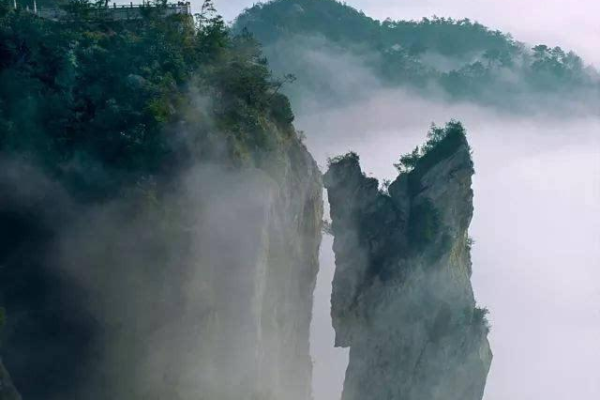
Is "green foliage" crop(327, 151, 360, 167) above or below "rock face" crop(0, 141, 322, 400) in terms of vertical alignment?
above

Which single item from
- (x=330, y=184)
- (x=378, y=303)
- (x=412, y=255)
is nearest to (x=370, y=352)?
(x=378, y=303)

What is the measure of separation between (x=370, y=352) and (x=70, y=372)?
21425 millimetres

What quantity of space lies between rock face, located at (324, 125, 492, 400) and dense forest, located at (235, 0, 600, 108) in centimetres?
9923

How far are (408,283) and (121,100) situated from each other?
1971 centimetres

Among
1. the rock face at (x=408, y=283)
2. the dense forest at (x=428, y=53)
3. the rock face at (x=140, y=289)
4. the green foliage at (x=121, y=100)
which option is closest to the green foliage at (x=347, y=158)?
the rock face at (x=408, y=283)

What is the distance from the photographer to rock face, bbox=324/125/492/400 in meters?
50.2

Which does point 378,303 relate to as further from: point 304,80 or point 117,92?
point 304,80

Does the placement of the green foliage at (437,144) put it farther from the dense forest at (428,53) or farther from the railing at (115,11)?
the dense forest at (428,53)

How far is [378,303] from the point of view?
165ft

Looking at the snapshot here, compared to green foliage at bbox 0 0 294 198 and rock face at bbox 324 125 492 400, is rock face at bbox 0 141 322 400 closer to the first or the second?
→ green foliage at bbox 0 0 294 198

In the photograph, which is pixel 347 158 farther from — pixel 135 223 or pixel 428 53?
pixel 428 53

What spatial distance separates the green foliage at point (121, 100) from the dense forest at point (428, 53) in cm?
10648

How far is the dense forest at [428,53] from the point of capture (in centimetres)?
15488

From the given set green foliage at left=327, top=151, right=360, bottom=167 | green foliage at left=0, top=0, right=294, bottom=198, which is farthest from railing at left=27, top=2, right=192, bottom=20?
green foliage at left=327, top=151, right=360, bottom=167
